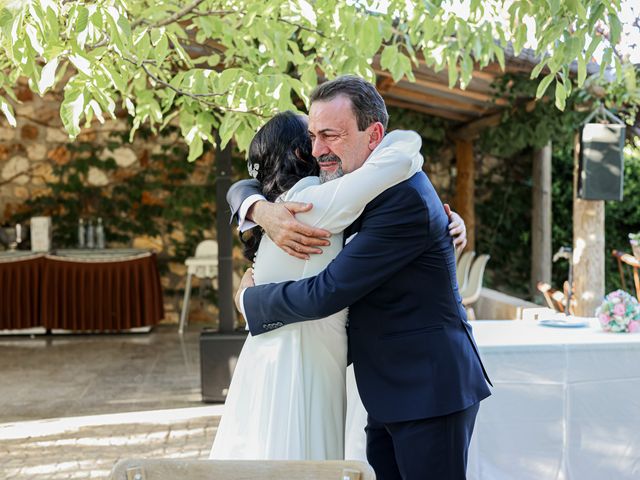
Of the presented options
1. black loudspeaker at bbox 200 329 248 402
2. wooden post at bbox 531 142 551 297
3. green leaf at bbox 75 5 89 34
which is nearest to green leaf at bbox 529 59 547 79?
green leaf at bbox 75 5 89 34

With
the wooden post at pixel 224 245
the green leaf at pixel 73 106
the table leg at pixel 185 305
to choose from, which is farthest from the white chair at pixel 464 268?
the green leaf at pixel 73 106

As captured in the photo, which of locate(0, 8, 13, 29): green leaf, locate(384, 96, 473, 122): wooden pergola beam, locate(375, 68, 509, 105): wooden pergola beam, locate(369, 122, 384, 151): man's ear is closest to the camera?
locate(369, 122, 384, 151): man's ear

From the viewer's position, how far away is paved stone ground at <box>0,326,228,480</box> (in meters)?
4.27

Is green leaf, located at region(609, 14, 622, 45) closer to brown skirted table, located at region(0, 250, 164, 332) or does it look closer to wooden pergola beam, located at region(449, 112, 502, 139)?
wooden pergola beam, located at region(449, 112, 502, 139)

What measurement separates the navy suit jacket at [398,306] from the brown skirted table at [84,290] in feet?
22.5

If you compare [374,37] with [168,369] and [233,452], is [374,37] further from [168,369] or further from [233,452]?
[168,369]

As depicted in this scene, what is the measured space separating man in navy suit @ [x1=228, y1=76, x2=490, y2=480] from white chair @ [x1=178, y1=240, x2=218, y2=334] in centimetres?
689

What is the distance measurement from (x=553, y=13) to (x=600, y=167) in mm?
3695

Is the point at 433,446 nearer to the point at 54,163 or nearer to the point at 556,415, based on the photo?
the point at 556,415

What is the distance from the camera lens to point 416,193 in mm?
1736

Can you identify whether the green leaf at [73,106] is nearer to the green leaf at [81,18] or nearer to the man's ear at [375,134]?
the green leaf at [81,18]

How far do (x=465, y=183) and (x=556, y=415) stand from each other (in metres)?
6.10

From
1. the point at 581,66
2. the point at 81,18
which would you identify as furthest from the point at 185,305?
the point at 81,18

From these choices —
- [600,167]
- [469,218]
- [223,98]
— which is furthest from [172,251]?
[223,98]
